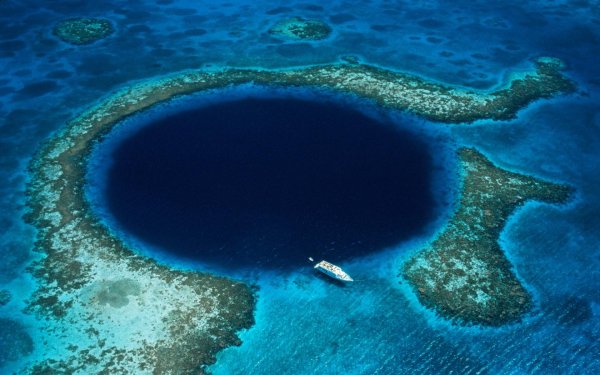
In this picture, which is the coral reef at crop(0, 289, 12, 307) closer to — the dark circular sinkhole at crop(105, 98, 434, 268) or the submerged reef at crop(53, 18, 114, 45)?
the dark circular sinkhole at crop(105, 98, 434, 268)

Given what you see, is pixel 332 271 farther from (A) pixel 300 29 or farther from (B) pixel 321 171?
(A) pixel 300 29

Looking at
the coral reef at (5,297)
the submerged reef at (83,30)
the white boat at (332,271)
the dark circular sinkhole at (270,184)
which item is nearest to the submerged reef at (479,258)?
the dark circular sinkhole at (270,184)

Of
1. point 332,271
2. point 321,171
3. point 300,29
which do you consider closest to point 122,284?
point 332,271

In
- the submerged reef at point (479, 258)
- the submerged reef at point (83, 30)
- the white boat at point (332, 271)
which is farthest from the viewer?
the submerged reef at point (83, 30)

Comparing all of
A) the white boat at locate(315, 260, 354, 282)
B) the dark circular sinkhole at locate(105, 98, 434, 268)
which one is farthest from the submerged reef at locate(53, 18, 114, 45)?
the white boat at locate(315, 260, 354, 282)

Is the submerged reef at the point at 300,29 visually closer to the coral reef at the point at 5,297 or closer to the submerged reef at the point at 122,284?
the submerged reef at the point at 122,284
